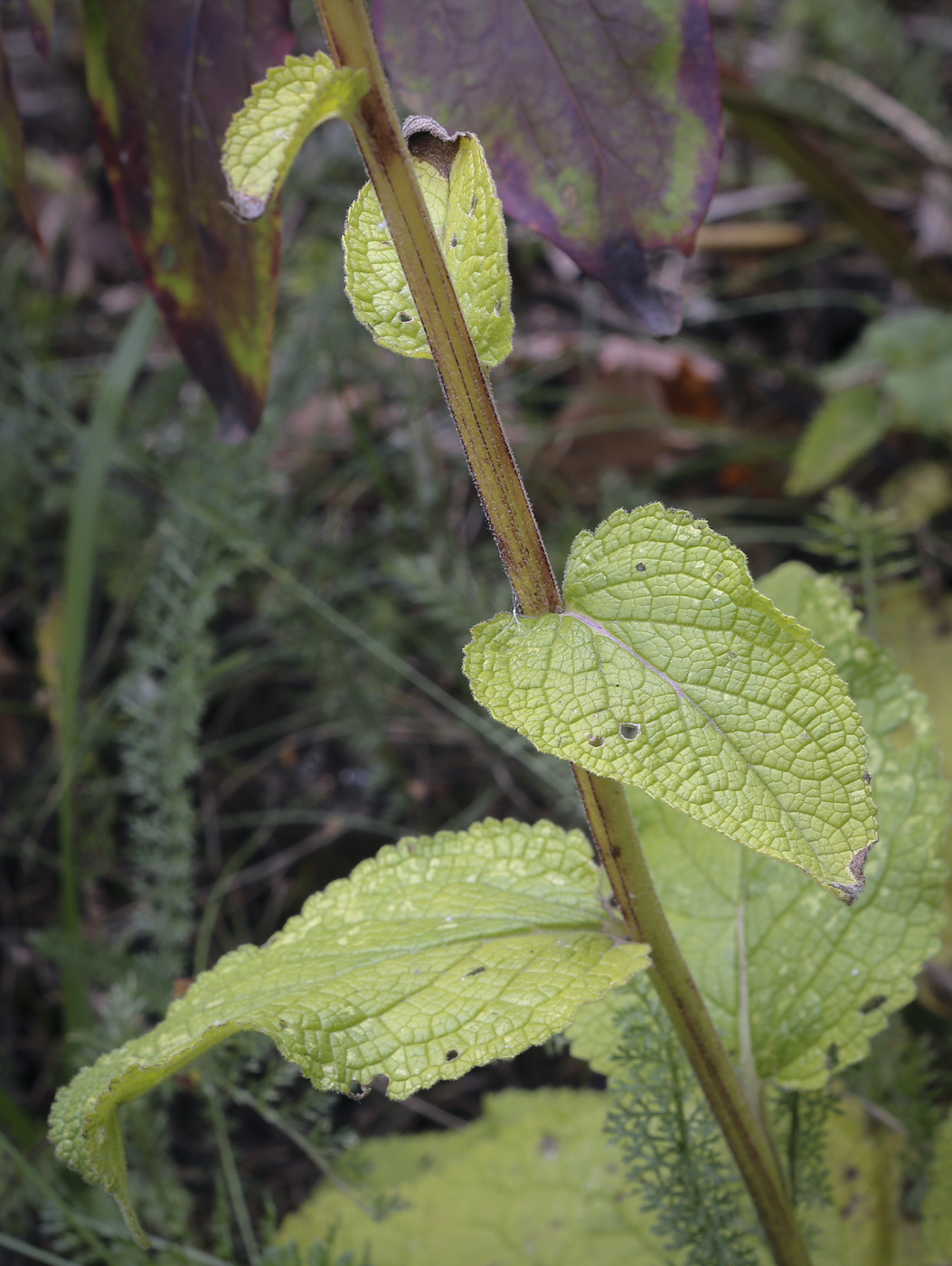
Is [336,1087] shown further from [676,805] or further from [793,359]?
[793,359]

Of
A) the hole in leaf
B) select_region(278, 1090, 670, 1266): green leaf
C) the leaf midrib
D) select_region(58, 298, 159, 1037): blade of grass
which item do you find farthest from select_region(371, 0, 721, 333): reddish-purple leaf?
select_region(278, 1090, 670, 1266): green leaf

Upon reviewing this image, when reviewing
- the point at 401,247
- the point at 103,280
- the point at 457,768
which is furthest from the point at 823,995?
the point at 103,280

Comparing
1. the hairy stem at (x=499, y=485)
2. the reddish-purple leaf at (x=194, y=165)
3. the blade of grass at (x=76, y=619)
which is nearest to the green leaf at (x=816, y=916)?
the hairy stem at (x=499, y=485)

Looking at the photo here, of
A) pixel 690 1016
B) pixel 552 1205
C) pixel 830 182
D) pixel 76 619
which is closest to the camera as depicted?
pixel 690 1016

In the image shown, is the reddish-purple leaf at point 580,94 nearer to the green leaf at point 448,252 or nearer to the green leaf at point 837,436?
the green leaf at point 448,252

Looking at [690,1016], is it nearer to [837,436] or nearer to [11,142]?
[11,142]

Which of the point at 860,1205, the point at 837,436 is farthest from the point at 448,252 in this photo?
the point at 837,436

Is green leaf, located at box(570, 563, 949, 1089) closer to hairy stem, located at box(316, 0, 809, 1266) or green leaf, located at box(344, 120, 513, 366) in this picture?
hairy stem, located at box(316, 0, 809, 1266)
